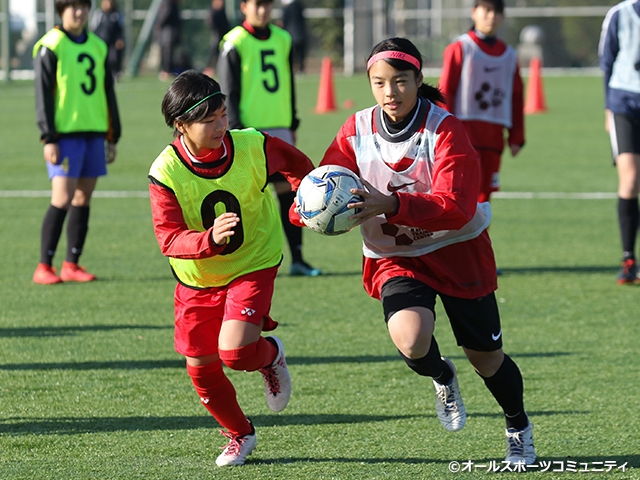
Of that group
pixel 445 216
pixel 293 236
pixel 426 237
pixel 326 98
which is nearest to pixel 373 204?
pixel 445 216

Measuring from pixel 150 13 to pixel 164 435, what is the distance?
28667mm

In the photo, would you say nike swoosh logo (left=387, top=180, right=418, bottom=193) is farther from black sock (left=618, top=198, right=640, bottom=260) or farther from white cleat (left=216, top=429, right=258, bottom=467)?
black sock (left=618, top=198, right=640, bottom=260)

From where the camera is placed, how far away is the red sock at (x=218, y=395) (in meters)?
4.34

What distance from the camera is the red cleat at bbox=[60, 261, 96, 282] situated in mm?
8133

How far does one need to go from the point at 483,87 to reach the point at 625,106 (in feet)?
3.60

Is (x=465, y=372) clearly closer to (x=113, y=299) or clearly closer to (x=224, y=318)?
(x=224, y=318)

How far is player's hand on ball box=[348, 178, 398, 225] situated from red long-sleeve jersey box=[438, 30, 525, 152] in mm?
4421

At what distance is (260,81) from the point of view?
8344 millimetres

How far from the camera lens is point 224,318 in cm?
432

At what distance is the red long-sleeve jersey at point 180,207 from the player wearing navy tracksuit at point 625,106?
3.90 metres

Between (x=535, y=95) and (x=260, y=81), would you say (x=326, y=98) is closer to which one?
(x=535, y=95)

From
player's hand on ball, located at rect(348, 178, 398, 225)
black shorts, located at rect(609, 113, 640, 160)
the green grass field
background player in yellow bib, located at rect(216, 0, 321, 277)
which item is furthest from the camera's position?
background player in yellow bib, located at rect(216, 0, 321, 277)

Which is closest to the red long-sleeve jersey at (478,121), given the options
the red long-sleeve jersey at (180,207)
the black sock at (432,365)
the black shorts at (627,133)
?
the black shorts at (627,133)

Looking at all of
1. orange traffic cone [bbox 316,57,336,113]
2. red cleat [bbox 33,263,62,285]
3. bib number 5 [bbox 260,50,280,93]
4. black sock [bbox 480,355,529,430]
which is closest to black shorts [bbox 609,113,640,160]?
bib number 5 [bbox 260,50,280,93]
